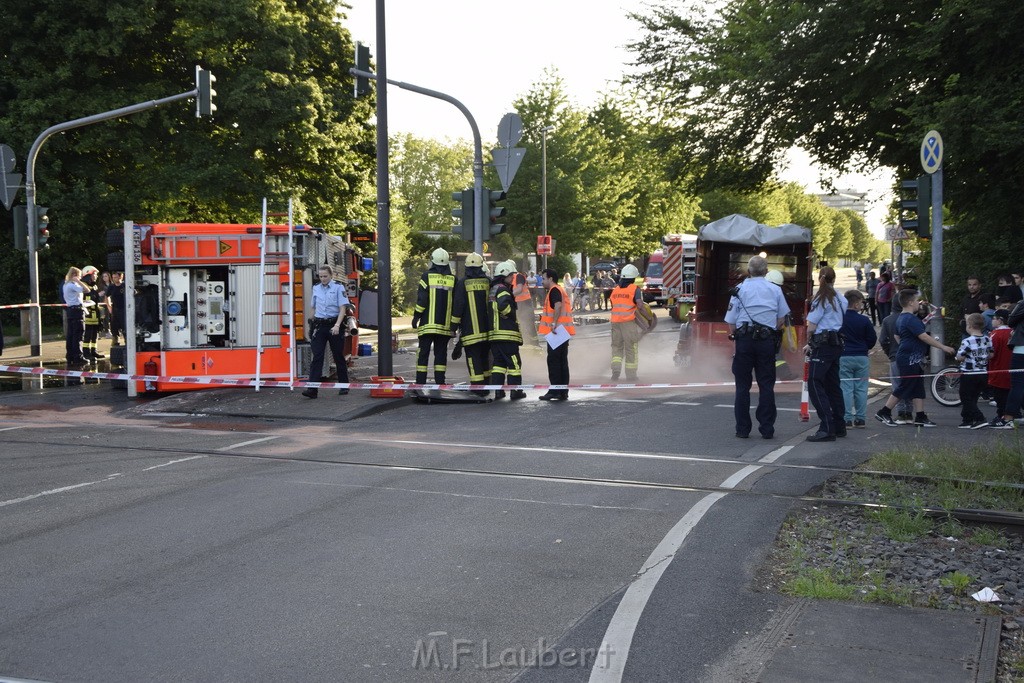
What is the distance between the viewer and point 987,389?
557 inches

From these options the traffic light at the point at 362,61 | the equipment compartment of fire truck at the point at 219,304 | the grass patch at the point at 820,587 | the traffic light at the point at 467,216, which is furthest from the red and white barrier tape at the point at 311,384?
the grass patch at the point at 820,587

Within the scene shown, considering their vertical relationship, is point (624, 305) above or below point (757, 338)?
above

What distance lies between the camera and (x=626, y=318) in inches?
648

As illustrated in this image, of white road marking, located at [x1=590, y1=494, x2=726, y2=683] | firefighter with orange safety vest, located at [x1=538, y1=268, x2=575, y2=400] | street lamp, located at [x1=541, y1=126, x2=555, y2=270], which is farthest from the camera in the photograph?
street lamp, located at [x1=541, y1=126, x2=555, y2=270]

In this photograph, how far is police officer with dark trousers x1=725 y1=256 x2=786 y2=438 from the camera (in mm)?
10969

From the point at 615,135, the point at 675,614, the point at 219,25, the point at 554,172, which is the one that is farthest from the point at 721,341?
the point at 615,135

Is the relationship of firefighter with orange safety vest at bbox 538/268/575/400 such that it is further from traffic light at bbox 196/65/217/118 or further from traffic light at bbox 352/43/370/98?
traffic light at bbox 196/65/217/118

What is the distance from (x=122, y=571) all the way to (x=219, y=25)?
24.8 metres

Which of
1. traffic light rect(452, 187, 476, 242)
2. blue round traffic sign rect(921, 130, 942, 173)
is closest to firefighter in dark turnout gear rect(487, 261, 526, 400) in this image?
traffic light rect(452, 187, 476, 242)

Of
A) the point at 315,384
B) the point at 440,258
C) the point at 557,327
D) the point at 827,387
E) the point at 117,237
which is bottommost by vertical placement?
the point at 315,384

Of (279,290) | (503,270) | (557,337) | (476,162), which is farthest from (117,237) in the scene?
(476,162)

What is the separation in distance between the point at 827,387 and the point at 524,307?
1122cm

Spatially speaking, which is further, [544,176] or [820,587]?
[544,176]

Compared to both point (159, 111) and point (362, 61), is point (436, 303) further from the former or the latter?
point (159, 111)
